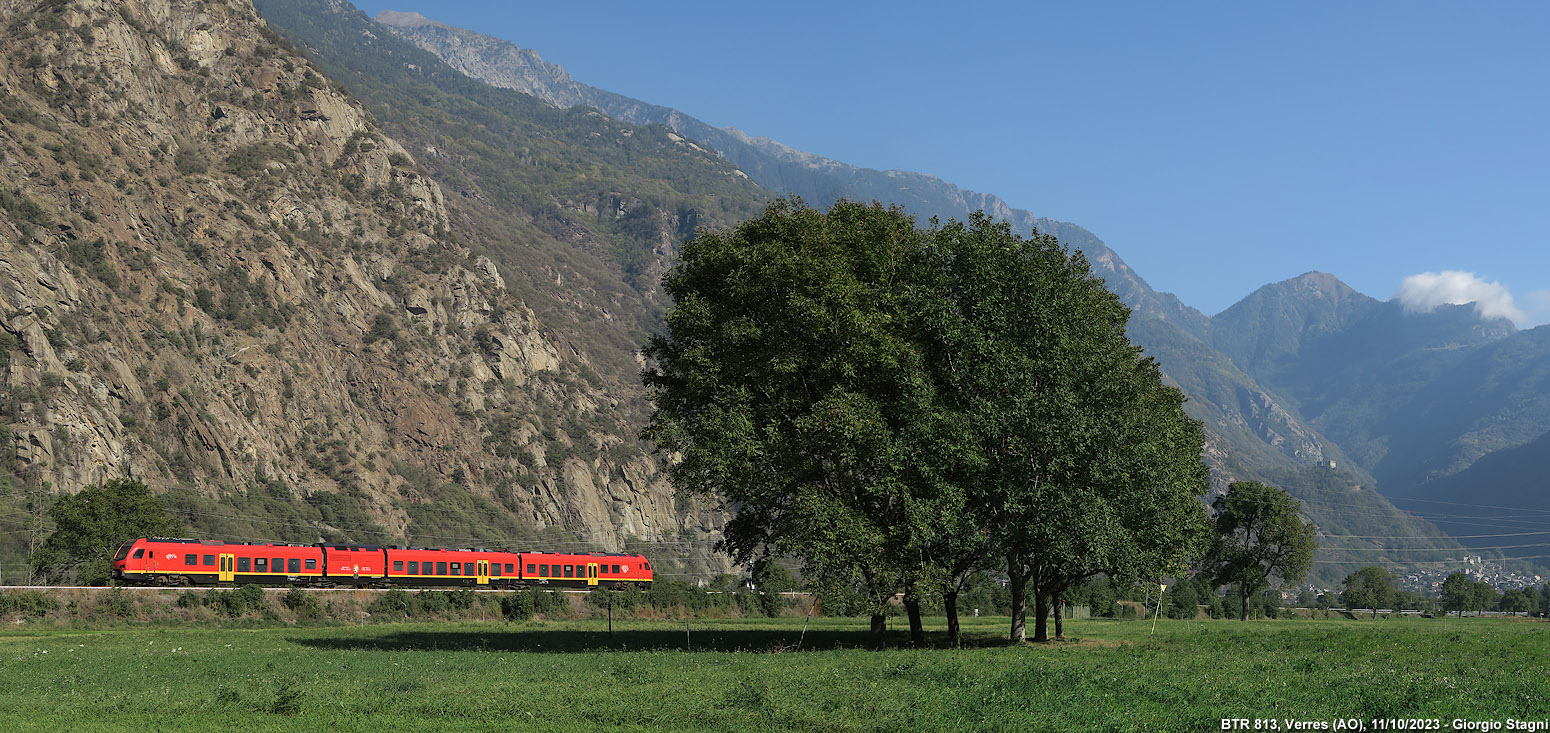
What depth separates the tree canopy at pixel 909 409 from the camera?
3641 centimetres

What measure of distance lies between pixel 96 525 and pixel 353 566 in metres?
31.0

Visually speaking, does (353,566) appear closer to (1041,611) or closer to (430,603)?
(430,603)

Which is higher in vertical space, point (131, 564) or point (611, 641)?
point (131, 564)

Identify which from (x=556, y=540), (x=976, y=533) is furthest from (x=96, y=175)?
(x=976, y=533)

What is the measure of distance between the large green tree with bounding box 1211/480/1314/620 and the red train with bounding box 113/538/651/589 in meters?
54.6

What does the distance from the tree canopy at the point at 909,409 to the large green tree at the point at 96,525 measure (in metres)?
70.2

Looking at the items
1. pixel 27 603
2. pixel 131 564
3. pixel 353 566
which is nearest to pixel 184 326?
pixel 353 566

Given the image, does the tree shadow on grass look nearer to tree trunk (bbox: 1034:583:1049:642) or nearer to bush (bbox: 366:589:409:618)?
tree trunk (bbox: 1034:583:1049:642)

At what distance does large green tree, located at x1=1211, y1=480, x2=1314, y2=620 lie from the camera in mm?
95250

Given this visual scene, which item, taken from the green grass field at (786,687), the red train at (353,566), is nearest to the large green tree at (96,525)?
the red train at (353,566)

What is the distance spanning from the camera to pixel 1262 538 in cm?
9725

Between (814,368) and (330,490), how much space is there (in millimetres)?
142606

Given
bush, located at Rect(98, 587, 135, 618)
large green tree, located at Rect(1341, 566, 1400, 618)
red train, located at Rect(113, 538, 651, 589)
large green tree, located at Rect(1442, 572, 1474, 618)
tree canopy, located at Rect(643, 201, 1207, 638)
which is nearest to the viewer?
tree canopy, located at Rect(643, 201, 1207, 638)

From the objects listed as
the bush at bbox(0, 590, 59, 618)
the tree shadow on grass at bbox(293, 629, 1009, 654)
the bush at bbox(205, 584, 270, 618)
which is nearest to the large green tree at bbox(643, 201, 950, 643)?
the tree shadow on grass at bbox(293, 629, 1009, 654)
